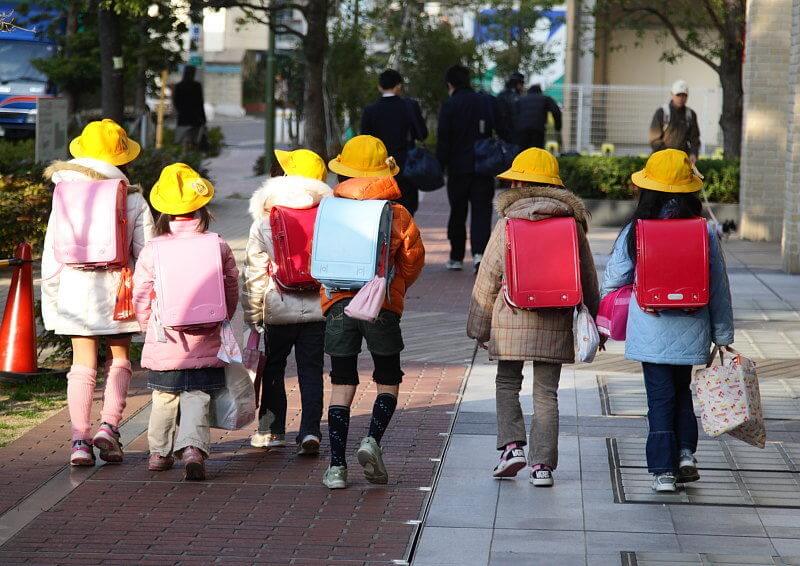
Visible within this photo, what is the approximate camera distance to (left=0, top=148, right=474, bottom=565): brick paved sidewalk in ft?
17.8

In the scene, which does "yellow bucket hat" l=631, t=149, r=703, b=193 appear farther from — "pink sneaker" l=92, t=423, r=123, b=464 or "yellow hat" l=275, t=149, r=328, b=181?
"pink sneaker" l=92, t=423, r=123, b=464

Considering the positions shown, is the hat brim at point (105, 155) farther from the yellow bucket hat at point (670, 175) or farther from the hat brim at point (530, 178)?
the yellow bucket hat at point (670, 175)

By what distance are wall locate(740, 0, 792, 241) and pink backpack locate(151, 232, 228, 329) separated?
12086 mm

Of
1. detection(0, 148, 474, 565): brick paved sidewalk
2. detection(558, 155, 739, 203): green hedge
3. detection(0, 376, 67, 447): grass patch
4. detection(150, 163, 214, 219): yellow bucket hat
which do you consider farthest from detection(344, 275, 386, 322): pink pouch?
detection(558, 155, 739, 203): green hedge

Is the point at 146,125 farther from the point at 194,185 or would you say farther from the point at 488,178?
the point at 194,185

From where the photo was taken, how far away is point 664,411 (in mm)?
6223

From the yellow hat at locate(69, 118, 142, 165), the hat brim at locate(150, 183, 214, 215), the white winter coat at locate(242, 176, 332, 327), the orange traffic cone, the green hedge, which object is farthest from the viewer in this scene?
the green hedge

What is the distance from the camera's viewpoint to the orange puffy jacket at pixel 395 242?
20.3 feet

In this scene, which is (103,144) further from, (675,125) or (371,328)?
(675,125)

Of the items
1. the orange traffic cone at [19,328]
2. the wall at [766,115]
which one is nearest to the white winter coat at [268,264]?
the orange traffic cone at [19,328]

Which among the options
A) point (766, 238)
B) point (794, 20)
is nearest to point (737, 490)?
point (794, 20)

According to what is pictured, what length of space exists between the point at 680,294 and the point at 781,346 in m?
4.40

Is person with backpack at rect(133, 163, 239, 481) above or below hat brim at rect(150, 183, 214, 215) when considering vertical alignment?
below

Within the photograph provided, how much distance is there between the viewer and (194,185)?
645cm
